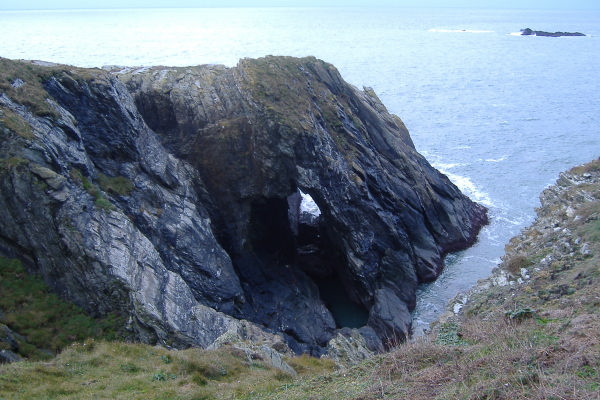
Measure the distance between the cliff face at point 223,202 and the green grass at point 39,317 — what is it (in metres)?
0.63

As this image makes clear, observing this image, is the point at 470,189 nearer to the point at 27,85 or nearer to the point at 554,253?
the point at 554,253

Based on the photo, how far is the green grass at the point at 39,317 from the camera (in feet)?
65.0

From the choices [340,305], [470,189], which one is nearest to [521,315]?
[340,305]

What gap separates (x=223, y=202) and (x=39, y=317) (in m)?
16.8

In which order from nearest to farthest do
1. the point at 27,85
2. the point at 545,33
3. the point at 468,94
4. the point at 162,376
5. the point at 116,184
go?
the point at 162,376, the point at 27,85, the point at 116,184, the point at 468,94, the point at 545,33

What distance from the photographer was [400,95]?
8069cm

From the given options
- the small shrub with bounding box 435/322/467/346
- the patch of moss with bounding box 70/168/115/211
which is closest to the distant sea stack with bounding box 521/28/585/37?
the small shrub with bounding box 435/322/467/346

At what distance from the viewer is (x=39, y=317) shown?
2067 centimetres

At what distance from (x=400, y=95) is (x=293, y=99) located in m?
46.2

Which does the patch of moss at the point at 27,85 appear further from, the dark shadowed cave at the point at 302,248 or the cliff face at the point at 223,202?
the dark shadowed cave at the point at 302,248

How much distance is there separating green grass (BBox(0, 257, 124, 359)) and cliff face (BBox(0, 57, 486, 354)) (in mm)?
630

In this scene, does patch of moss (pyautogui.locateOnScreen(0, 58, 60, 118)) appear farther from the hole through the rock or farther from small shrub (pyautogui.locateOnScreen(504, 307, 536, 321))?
small shrub (pyautogui.locateOnScreen(504, 307, 536, 321))

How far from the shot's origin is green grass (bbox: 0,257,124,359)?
65.0 ft

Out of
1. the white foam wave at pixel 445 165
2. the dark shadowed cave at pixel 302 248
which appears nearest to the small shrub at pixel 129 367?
the dark shadowed cave at pixel 302 248
